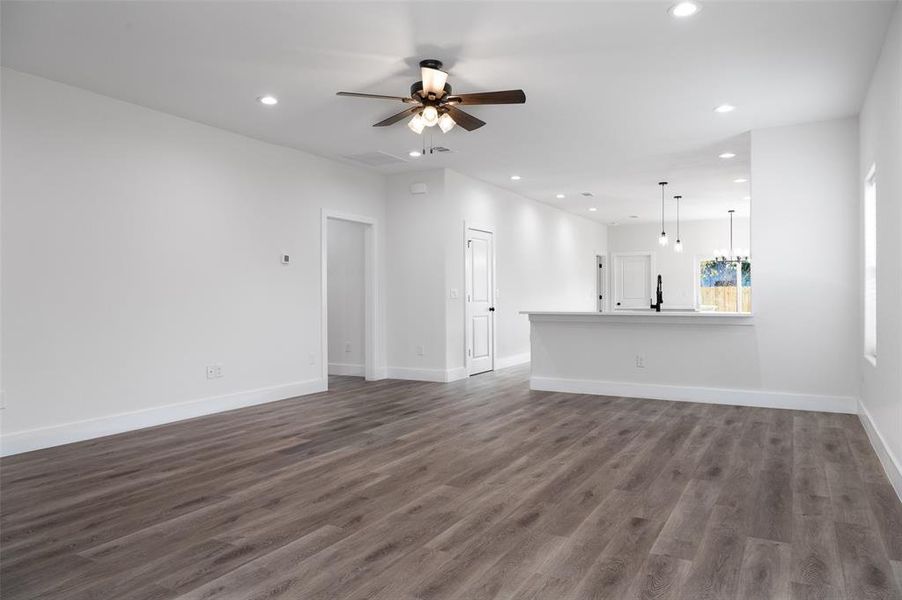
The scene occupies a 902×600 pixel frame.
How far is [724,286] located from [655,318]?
7435mm

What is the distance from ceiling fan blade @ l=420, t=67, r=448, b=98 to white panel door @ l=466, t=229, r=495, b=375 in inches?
156

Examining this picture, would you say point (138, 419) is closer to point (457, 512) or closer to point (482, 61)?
point (457, 512)

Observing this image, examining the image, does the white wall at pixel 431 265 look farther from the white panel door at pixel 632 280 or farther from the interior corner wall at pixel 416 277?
the white panel door at pixel 632 280

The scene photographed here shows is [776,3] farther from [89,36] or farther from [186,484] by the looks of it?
Answer: [186,484]

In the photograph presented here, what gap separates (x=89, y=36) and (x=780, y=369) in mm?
6169

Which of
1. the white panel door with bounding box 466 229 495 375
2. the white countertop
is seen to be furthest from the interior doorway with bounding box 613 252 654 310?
the white countertop

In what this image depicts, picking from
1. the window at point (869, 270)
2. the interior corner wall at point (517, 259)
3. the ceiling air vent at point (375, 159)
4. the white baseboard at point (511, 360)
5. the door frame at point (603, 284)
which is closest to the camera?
the window at point (869, 270)

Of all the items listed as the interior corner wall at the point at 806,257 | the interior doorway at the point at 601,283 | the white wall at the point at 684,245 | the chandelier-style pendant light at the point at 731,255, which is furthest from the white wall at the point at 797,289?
the interior doorway at the point at 601,283

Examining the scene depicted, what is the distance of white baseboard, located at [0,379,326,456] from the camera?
4090 millimetres

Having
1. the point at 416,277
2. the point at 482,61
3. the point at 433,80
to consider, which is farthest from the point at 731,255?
the point at 433,80

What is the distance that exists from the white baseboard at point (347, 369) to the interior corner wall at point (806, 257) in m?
4.80

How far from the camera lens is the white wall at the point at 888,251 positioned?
314cm

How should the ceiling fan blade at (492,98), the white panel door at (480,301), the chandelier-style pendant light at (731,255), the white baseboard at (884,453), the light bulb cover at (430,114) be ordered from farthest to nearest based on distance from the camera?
the chandelier-style pendant light at (731,255), the white panel door at (480,301), the light bulb cover at (430,114), the ceiling fan blade at (492,98), the white baseboard at (884,453)

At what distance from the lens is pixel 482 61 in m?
3.97
